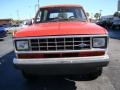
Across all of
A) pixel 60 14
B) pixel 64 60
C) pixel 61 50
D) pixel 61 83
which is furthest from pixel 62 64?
pixel 60 14

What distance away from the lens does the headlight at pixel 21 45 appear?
4.78m

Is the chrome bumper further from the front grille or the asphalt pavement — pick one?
the asphalt pavement

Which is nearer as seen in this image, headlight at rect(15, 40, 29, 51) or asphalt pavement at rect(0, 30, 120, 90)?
headlight at rect(15, 40, 29, 51)

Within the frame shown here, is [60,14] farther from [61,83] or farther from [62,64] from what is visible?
[62,64]

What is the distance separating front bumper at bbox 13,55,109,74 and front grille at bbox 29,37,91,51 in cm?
23

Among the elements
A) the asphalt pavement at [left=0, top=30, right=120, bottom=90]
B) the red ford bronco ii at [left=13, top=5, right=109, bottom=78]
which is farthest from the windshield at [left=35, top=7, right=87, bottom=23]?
the red ford bronco ii at [left=13, top=5, right=109, bottom=78]

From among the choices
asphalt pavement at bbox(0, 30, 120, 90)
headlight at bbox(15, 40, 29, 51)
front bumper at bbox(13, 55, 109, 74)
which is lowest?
asphalt pavement at bbox(0, 30, 120, 90)

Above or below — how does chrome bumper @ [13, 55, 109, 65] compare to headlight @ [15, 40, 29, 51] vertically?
below

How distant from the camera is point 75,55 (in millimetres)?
4695

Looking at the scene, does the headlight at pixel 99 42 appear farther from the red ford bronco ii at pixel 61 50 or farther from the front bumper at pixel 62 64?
the front bumper at pixel 62 64

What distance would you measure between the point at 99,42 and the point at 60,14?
2167mm

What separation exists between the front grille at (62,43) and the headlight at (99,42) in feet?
0.41

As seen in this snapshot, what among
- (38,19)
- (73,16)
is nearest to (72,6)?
(73,16)

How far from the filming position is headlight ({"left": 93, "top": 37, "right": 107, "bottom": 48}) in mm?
4719
